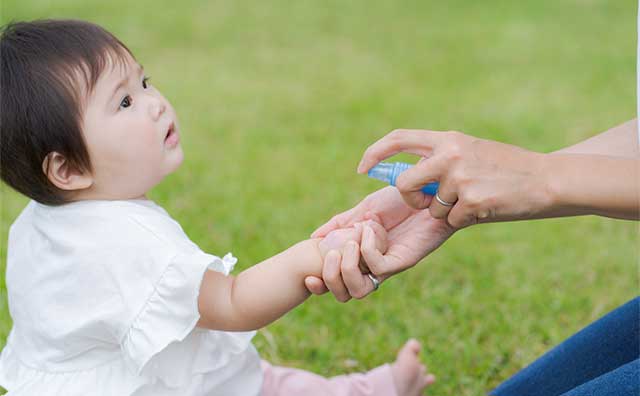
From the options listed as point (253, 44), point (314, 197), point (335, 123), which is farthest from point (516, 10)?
point (314, 197)

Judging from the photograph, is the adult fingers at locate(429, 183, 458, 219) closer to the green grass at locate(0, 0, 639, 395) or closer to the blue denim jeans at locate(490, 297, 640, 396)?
the blue denim jeans at locate(490, 297, 640, 396)

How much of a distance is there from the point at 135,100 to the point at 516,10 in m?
4.57

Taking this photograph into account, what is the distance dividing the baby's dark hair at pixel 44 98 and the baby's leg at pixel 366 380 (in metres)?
0.68

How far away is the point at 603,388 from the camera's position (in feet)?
4.20

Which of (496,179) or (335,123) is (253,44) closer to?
(335,123)

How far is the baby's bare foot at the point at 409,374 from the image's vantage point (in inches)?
79.7

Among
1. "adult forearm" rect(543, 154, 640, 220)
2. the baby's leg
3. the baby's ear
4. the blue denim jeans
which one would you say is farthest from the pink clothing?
"adult forearm" rect(543, 154, 640, 220)

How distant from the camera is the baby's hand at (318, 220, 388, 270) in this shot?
1484 millimetres

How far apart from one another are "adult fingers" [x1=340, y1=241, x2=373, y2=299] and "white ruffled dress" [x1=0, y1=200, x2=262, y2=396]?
213mm

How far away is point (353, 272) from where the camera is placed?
4.63 ft

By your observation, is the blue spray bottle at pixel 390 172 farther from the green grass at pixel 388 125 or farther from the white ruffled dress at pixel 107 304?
the green grass at pixel 388 125

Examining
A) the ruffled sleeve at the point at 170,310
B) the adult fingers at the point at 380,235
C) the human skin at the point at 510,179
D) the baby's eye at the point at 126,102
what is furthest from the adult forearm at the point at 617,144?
the baby's eye at the point at 126,102

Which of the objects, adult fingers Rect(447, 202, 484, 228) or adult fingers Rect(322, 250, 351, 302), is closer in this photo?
adult fingers Rect(447, 202, 484, 228)

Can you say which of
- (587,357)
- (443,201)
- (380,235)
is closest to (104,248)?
(380,235)
